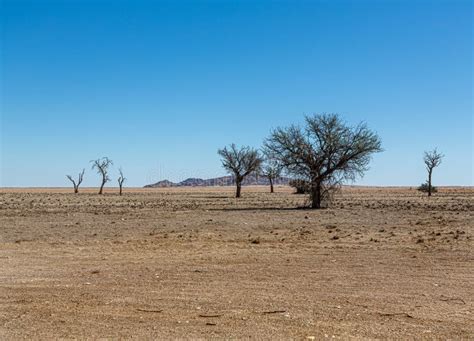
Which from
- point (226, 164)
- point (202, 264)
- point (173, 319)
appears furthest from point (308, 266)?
point (226, 164)

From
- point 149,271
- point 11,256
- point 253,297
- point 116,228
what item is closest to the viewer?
point 253,297

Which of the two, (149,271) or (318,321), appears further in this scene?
(149,271)

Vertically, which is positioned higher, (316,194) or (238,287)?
(316,194)

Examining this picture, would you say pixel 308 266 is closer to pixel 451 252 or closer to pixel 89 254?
pixel 451 252

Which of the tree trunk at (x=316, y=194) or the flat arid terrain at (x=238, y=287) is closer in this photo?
the flat arid terrain at (x=238, y=287)

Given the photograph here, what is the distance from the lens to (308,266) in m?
12.9

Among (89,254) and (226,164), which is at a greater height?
(226,164)

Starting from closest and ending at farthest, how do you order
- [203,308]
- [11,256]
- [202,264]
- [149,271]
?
[203,308] → [149,271] → [202,264] → [11,256]

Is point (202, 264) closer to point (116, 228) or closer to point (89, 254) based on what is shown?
point (89, 254)

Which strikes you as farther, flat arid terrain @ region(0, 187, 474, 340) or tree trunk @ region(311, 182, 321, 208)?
tree trunk @ region(311, 182, 321, 208)

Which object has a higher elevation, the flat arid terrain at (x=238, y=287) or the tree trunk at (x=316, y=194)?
the tree trunk at (x=316, y=194)

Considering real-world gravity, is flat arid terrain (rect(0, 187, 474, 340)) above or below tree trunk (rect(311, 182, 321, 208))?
below

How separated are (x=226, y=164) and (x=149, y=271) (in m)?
69.2

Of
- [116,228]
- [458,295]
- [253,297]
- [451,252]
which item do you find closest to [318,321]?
[253,297]
